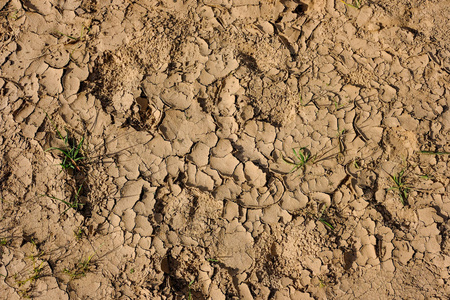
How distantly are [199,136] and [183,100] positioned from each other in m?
0.22

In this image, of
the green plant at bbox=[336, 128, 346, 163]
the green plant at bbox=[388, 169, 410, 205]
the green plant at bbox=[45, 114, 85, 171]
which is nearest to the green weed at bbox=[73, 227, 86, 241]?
the green plant at bbox=[45, 114, 85, 171]

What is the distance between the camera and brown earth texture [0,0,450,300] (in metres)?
1.99

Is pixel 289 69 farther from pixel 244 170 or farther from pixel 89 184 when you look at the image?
pixel 89 184

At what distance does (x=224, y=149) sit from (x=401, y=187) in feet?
3.19

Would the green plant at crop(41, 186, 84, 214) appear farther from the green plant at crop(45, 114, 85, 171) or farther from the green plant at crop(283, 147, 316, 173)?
the green plant at crop(283, 147, 316, 173)

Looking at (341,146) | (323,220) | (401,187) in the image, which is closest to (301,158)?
(341,146)

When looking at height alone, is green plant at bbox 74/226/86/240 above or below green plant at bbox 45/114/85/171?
below

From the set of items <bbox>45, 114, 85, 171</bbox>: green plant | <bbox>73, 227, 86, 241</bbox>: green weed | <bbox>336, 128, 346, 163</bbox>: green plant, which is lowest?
<bbox>73, 227, 86, 241</bbox>: green weed

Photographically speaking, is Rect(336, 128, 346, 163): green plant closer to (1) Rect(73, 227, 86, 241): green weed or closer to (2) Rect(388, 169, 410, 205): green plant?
(2) Rect(388, 169, 410, 205): green plant

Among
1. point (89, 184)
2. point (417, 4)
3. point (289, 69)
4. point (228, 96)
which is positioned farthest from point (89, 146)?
point (417, 4)

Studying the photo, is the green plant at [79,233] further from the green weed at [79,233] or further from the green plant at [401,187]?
the green plant at [401,187]

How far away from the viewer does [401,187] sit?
204 centimetres

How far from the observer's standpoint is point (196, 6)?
2.16m

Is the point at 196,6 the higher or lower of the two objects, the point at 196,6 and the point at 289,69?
the higher
